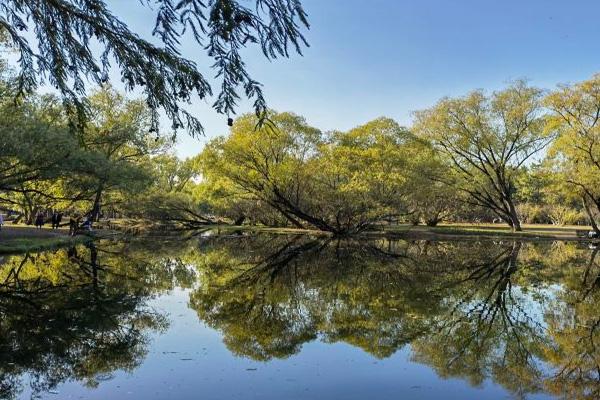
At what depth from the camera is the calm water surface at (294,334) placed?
6.16m

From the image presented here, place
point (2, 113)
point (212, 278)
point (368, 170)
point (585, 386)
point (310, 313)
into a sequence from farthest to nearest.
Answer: point (368, 170), point (2, 113), point (212, 278), point (310, 313), point (585, 386)

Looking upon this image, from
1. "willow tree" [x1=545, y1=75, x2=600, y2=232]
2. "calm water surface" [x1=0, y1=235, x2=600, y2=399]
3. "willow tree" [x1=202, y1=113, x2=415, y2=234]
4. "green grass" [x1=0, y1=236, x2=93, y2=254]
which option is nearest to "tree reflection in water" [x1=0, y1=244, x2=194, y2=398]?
"calm water surface" [x1=0, y1=235, x2=600, y2=399]

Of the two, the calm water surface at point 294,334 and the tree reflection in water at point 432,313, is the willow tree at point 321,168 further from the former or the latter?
the calm water surface at point 294,334

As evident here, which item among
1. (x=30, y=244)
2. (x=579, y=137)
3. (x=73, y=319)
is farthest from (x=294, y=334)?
(x=579, y=137)

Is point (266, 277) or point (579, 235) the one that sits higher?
point (579, 235)

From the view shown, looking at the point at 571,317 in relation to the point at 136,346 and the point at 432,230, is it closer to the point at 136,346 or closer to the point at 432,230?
the point at 136,346

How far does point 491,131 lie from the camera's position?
1715 inches

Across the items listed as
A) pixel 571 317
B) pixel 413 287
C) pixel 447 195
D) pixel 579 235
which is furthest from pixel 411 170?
pixel 571 317

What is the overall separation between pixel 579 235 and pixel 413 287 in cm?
3165

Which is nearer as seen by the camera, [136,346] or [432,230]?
[136,346]

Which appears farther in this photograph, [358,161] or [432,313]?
[358,161]

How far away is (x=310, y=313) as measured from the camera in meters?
10.1

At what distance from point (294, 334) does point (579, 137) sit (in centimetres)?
3559

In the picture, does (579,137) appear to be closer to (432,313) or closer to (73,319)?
(432,313)
